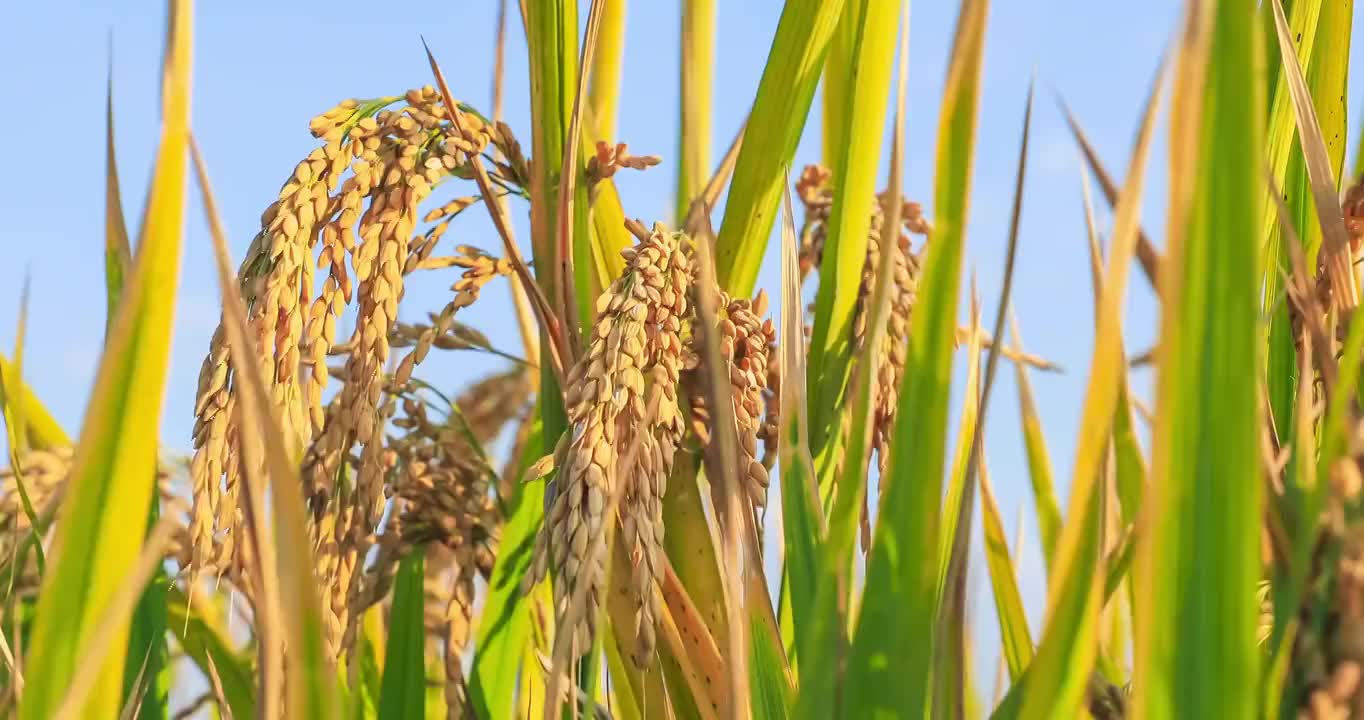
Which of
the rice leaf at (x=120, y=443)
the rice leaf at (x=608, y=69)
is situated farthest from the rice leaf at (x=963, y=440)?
the rice leaf at (x=608, y=69)

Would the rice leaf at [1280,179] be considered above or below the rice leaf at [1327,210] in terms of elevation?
above

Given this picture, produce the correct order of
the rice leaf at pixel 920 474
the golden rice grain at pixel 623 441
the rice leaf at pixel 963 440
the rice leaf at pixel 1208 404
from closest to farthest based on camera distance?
the rice leaf at pixel 1208 404 < the rice leaf at pixel 920 474 < the golden rice grain at pixel 623 441 < the rice leaf at pixel 963 440

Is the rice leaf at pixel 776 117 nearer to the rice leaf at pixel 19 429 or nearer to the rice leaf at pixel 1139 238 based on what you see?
the rice leaf at pixel 1139 238

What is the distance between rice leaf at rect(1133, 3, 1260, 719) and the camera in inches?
23.0

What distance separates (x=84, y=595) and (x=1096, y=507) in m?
0.53

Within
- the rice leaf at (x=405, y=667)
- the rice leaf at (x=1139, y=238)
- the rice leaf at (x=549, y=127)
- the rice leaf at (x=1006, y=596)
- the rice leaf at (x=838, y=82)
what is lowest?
the rice leaf at (x=405, y=667)

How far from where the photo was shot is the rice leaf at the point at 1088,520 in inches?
24.8

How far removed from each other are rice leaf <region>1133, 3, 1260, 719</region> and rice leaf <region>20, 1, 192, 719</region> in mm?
490

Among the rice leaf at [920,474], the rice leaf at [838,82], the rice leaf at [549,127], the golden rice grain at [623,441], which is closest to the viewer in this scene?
the rice leaf at [920,474]

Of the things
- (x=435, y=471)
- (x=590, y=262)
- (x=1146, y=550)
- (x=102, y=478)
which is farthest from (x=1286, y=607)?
(x=435, y=471)

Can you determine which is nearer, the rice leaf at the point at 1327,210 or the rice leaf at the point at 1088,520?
the rice leaf at the point at 1088,520

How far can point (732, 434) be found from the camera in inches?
34.4

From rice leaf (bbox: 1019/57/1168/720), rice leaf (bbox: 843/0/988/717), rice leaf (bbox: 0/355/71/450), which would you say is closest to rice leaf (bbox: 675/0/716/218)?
rice leaf (bbox: 843/0/988/717)

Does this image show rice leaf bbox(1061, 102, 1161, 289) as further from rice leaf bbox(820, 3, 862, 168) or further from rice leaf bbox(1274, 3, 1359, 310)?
rice leaf bbox(820, 3, 862, 168)
